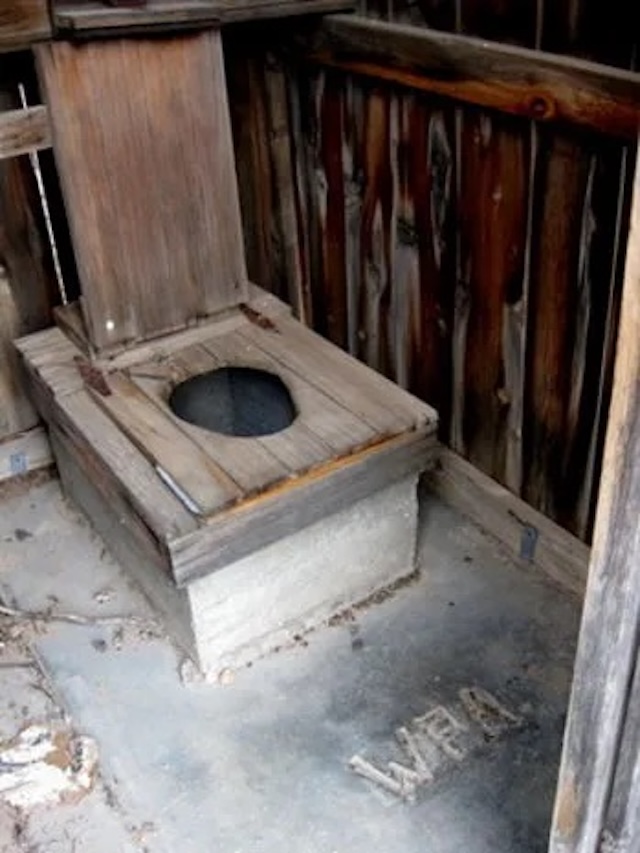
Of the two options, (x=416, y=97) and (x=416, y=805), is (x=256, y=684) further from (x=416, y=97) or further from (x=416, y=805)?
(x=416, y=97)

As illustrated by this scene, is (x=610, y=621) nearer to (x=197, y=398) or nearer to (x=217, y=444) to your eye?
(x=217, y=444)

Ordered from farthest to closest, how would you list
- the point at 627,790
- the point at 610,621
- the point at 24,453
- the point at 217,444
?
the point at 24,453 < the point at 217,444 < the point at 627,790 < the point at 610,621

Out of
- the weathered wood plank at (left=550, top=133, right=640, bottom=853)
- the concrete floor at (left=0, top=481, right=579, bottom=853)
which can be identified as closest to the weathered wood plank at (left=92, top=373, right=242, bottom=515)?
the concrete floor at (left=0, top=481, right=579, bottom=853)

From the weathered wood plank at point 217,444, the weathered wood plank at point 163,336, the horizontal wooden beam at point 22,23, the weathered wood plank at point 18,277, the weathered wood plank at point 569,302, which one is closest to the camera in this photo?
the weathered wood plank at point 569,302

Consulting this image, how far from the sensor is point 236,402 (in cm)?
229

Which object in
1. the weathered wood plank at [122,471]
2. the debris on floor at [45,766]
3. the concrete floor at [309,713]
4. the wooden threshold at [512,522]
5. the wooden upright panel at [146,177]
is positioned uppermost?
the wooden upright panel at [146,177]

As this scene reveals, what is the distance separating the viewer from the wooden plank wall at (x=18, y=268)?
2.22m

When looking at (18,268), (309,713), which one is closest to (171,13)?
(18,268)

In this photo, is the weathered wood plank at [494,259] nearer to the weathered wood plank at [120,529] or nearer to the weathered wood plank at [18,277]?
the weathered wood plank at [120,529]

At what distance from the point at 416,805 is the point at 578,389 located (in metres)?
0.85

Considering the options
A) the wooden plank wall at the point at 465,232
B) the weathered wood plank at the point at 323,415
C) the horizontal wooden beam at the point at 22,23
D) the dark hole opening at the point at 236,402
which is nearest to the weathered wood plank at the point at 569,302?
the wooden plank wall at the point at 465,232

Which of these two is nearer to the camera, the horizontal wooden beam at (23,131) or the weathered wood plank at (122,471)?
the weathered wood plank at (122,471)

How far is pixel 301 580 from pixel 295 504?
0.25 metres

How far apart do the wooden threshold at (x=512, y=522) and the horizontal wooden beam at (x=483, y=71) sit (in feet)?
2.89
